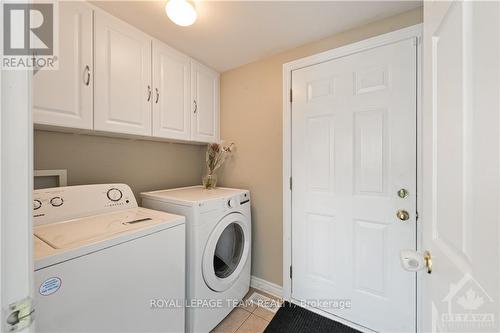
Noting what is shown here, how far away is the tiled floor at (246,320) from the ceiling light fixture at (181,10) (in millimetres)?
2146

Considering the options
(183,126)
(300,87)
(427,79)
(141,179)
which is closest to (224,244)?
(141,179)

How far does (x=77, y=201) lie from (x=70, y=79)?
2.36ft

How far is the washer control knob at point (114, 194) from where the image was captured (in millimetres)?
1398

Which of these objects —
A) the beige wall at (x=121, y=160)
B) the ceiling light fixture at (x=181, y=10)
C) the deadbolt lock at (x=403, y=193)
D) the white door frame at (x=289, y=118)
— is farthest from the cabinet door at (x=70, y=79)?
the deadbolt lock at (x=403, y=193)

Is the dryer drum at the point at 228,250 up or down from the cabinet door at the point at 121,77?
down

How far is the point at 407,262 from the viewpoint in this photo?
0.66m

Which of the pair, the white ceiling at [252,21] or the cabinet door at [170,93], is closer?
the white ceiling at [252,21]

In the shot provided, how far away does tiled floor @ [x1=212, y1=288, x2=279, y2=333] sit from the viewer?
1.52 metres

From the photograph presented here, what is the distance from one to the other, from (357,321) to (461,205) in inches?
60.3

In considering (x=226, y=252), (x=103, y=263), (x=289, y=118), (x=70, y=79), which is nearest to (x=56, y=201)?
(x=103, y=263)

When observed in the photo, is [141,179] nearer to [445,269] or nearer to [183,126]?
[183,126]

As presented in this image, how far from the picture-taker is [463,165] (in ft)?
1.49

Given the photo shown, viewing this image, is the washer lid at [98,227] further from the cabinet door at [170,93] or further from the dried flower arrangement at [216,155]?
the dried flower arrangement at [216,155]

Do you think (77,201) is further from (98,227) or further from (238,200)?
(238,200)
